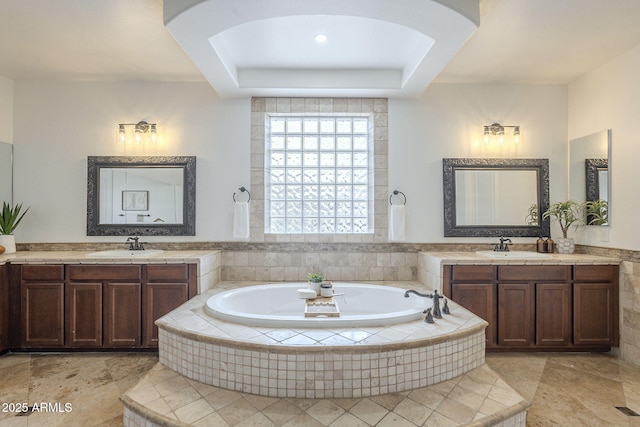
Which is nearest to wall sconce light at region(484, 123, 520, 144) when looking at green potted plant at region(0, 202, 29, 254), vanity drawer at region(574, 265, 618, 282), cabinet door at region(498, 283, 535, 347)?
vanity drawer at region(574, 265, 618, 282)

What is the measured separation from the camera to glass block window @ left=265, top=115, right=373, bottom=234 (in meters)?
3.82

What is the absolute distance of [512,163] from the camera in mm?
3695

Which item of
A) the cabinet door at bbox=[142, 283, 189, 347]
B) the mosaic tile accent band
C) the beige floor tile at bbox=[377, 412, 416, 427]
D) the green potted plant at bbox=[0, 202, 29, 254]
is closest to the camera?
the beige floor tile at bbox=[377, 412, 416, 427]

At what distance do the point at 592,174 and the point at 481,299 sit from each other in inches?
68.8

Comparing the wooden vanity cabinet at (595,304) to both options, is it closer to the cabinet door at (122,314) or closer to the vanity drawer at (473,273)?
the vanity drawer at (473,273)

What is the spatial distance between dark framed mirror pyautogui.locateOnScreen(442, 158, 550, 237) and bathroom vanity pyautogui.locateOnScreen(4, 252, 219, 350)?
270 centimetres

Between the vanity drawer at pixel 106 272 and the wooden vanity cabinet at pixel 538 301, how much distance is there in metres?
2.81

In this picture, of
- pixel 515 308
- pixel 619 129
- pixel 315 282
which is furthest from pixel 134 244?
pixel 619 129

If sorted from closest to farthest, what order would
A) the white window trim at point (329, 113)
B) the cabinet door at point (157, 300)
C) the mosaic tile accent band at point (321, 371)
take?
1. the mosaic tile accent band at point (321, 371)
2. the cabinet door at point (157, 300)
3. the white window trim at point (329, 113)

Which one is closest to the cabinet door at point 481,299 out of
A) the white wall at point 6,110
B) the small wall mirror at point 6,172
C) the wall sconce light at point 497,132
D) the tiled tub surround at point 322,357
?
the tiled tub surround at point 322,357

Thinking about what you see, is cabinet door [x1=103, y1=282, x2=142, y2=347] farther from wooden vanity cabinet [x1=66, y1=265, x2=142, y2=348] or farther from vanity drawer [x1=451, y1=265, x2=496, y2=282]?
vanity drawer [x1=451, y1=265, x2=496, y2=282]

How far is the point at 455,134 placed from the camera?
372 cm

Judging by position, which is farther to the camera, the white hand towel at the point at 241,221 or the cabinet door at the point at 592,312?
the white hand towel at the point at 241,221

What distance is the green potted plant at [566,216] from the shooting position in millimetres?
3471
